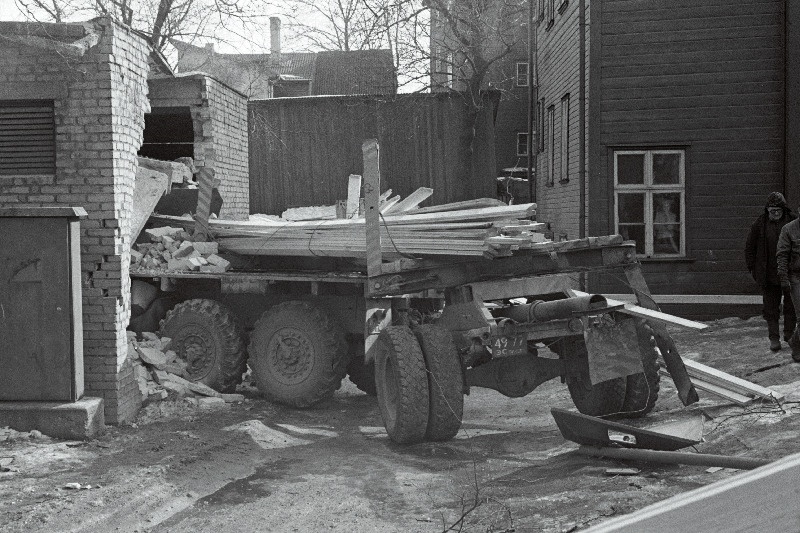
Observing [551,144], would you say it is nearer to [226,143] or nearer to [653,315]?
[226,143]

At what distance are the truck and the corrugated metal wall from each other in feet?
34.3

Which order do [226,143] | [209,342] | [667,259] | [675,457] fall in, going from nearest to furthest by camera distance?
1. [675,457]
2. [209,342]
3. [667,259]
4. [226,143]

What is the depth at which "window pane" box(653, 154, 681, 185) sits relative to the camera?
13.9 meters

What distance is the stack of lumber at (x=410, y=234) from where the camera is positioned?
8.42m

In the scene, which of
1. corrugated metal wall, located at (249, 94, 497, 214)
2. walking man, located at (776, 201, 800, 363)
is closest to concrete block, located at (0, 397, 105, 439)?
walking man, located at (776, 201, 800, 363)

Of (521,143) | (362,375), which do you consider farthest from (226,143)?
(521,143)

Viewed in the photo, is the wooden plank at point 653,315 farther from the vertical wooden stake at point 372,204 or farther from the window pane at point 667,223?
the window pane at point 667,223

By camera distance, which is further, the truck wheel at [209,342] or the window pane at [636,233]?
the window pane at [636,233]

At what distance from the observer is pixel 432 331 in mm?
8055

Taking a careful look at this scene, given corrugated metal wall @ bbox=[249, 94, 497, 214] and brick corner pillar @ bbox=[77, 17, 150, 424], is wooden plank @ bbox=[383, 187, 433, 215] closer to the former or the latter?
brick corner pillar @ bbox=[77, 17, 150, 424]

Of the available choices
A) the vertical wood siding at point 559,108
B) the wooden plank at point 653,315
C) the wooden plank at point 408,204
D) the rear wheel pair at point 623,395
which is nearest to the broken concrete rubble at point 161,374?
the wooden plank at point 408,204

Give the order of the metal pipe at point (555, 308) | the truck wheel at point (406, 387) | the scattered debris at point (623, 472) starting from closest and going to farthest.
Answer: the scattered debris at point (623, 472), the truck wheel at point (406, 387), the metal pipe at point (555, 308)

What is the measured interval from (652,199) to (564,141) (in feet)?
10.7

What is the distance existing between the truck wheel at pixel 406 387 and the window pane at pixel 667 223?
6.87m
